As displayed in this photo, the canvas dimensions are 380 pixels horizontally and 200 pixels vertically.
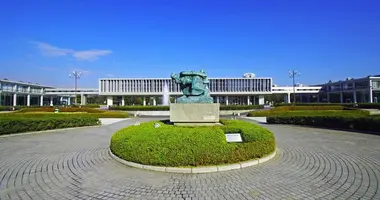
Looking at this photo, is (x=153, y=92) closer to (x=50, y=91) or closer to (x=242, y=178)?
(x=50, y=91)

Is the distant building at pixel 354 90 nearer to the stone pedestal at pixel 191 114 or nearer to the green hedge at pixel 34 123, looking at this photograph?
the stone pedestal at pixel 191 114

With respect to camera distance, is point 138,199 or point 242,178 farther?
point 242,178

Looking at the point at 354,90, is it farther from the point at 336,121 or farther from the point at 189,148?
the point at 189,148

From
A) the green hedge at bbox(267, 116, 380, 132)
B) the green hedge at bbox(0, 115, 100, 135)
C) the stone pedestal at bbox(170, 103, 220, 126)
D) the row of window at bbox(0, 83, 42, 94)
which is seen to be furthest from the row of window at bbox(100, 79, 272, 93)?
the stone pedestal at bbox(170, 103, 220, 126)

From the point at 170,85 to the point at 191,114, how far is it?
214ft

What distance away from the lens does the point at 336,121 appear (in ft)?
51.0

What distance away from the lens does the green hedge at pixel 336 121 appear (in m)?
13.2

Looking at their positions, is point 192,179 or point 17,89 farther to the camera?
point 17,89

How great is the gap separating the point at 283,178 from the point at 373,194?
5.74ft

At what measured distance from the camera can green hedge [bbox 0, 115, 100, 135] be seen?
12688 mm

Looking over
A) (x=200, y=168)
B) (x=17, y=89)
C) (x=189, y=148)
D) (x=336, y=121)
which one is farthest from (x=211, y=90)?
(x=200, y=168)

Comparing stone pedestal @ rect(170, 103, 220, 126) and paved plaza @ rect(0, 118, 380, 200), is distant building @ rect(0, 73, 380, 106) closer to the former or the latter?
stone pedestal @ rect(170, 103, 220, 126)

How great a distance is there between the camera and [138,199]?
14.1ft

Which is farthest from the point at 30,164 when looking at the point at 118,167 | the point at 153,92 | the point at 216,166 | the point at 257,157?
the point at 153,92
